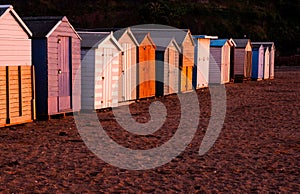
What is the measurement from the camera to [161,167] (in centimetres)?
920

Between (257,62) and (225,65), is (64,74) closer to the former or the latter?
(225,65)

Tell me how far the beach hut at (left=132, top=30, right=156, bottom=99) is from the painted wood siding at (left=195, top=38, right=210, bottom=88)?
5.63 metres

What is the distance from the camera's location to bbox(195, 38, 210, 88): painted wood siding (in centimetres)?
2675

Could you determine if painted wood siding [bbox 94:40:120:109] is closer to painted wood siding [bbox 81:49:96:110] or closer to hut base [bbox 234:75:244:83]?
painted wood siding [bbox 81:49:96:110]

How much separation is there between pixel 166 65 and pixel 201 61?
5.28 metres

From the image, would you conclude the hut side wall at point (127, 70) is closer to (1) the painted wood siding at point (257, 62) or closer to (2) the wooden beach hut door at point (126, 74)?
(2) the wooden beach hut door at point (126, 74)

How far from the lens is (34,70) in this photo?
14.3 meters

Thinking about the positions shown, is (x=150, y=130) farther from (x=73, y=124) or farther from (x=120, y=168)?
(x=120, y=168)

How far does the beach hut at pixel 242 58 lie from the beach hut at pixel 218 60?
2184 millimetres

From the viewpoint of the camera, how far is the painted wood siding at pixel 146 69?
66.7ft

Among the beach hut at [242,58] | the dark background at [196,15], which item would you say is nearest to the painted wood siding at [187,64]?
the beach hut at [242,58]

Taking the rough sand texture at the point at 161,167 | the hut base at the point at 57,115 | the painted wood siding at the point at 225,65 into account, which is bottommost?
the rough sand texture at the point at 161,167

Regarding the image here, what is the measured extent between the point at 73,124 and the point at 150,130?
243cm

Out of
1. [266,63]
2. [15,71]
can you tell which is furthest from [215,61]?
[15,71]
